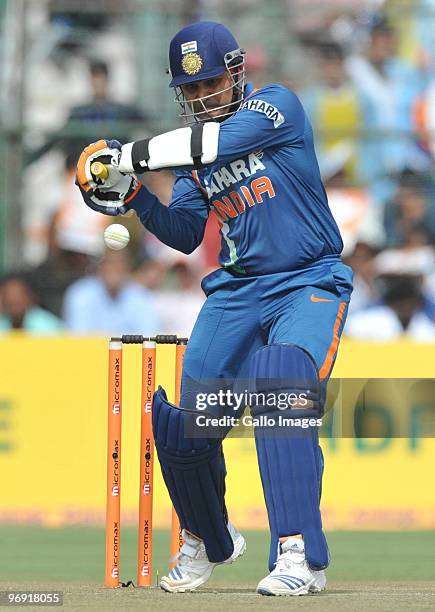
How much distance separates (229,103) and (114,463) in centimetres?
143

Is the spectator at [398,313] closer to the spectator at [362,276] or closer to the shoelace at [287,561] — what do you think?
the spectator at [362,276]

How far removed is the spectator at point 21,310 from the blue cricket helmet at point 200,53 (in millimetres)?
5022

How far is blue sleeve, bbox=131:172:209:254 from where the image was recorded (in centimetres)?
496

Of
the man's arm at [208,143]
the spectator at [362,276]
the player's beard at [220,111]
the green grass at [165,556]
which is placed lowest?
the green grass at [165,556]

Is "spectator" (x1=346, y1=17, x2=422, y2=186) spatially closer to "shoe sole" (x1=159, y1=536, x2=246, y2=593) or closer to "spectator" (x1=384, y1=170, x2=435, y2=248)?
"spectator" (x1=384, y1=170, x2=435, y2=248)

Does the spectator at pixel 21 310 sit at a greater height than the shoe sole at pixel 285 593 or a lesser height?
greater

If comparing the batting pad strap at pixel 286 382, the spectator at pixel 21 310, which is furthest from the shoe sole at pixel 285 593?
the spectator at pixel 21 310

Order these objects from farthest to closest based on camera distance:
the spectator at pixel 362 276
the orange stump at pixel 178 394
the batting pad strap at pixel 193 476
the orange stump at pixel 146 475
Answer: the spectator at pixel 362 276 < the orange stump at pixel 178 394 < the orange stump at pixel 146 475 < the batting pad strap at pixel 193 476

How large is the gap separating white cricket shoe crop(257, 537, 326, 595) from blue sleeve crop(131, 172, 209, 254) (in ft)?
4.22

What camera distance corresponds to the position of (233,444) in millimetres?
8141

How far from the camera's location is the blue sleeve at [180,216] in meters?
4.96

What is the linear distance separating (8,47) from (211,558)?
6452mm

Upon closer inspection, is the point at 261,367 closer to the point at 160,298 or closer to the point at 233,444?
the point at 233,444

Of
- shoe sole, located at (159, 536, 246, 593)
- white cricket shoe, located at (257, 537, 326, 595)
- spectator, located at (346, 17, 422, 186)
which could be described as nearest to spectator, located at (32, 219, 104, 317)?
spectator, located at (346, 17, 422, 186)
